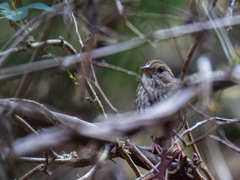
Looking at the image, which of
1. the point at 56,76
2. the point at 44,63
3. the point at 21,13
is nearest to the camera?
the point at 21,13

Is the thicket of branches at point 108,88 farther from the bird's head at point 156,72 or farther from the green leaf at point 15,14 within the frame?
the bird's head at point 156,72

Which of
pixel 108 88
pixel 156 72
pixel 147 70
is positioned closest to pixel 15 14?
pixel 147 70

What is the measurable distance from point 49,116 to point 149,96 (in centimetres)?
134

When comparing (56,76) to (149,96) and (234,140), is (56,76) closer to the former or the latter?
(149,96)

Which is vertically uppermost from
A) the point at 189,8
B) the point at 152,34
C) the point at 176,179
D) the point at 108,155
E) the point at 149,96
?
the point at 189,8

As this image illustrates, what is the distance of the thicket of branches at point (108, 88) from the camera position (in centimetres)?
90

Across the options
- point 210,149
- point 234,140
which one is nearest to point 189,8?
point 210,149

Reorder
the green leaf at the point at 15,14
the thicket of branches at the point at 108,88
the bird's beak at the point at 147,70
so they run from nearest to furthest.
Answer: the thicket of branches at the point at 108,88 < the green leaf at the point at 15,14 < the bird's beak at the point at 147,70

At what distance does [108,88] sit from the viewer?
3.73 m

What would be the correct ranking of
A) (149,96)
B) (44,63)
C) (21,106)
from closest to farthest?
(21,106) < (44,63) < (149,96)

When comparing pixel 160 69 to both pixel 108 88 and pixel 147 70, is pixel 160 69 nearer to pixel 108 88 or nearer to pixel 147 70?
pixel 147 70

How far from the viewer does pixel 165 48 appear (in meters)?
4.00

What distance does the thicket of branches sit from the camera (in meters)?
0.90

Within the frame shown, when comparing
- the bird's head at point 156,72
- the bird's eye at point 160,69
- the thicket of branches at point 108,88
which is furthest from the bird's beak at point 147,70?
the thicket of branches at point 108,88
